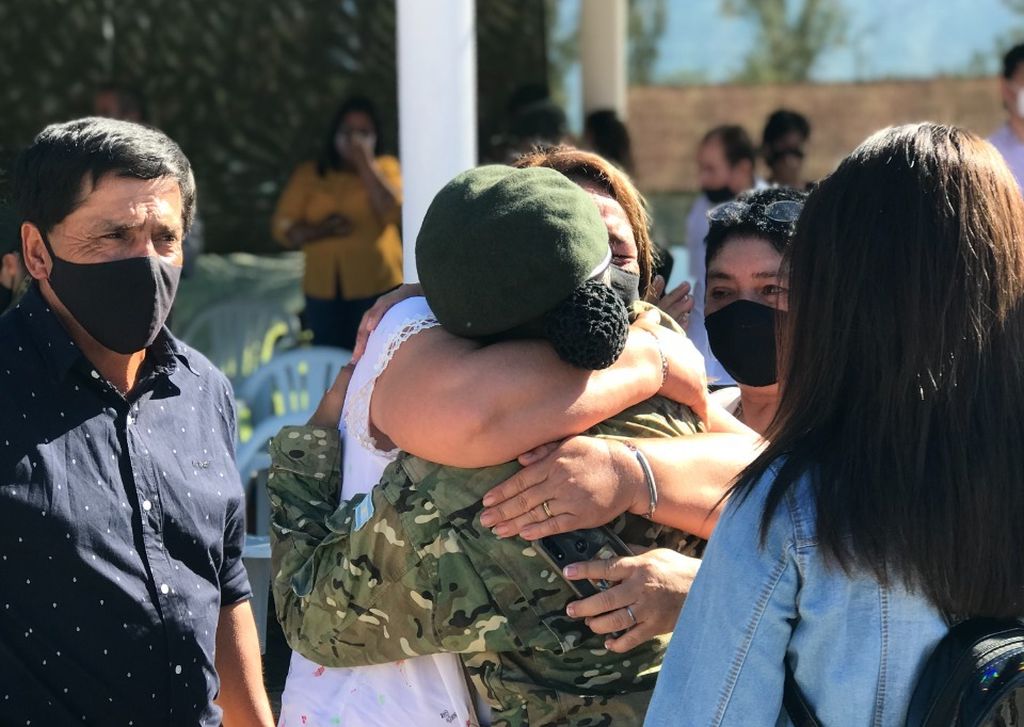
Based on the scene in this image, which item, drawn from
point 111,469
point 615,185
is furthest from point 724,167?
point 111,469

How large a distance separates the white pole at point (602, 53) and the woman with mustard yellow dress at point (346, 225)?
1876 mm

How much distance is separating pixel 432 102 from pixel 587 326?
6.33ft

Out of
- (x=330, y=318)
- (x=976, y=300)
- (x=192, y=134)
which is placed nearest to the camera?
(x=976, y=300)

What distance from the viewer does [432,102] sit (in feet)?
11.2

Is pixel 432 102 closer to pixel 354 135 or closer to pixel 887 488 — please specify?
pixel 887 488

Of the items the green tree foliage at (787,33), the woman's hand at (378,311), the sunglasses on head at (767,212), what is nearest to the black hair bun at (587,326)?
the woman's hand at (378,311)

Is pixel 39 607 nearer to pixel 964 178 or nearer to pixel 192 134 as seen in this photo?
pixel 964 178

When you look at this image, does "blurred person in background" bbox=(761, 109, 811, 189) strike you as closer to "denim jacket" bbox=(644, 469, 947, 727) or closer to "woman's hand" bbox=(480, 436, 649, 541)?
"woman's hand" bbox=(480, 436, 649, 541)

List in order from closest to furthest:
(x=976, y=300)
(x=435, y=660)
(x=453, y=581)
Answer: (x=976, y=300)
(x=453, y=581)
(x=435, y=660)

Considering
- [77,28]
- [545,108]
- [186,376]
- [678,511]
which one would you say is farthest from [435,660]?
[77,28]

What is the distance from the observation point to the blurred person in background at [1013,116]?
5.36 meters

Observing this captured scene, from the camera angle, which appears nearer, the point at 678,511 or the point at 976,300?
the point at 976,300

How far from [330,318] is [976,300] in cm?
594

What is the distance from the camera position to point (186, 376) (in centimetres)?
222
